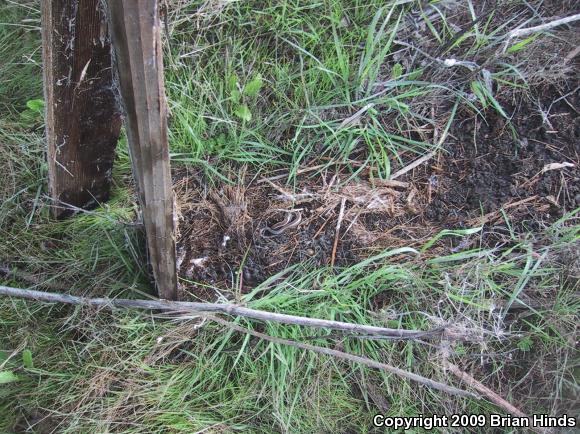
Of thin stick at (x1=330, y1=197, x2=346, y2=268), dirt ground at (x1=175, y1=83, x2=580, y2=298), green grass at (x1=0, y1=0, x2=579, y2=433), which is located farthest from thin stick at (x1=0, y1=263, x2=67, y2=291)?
thin stick at (x1=330, y1=197, x2=346, y2=268)

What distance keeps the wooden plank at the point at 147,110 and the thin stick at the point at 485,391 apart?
39.3 inches

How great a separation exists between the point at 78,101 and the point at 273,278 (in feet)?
2.73

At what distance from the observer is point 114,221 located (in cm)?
168

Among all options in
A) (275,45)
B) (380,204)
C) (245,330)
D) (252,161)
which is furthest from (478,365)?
(275,45)

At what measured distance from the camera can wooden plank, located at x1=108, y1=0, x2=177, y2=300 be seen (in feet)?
2.87

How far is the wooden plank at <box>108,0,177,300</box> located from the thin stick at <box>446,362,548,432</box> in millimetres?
999

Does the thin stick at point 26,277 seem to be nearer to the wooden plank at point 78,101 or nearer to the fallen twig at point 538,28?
the wooden plank at point 78,101

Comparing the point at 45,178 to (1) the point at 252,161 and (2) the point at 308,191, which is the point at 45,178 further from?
(2) the point at 308,191

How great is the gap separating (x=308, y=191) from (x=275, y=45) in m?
0.59

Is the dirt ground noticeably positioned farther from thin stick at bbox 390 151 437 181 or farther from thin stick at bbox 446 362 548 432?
thin stick at bbox 446 362 548 432

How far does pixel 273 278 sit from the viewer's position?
1682mm

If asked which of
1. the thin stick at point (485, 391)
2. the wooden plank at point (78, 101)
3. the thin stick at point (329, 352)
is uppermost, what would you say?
the wooden plank at point (78, 101)

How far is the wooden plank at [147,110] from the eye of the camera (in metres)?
0.87

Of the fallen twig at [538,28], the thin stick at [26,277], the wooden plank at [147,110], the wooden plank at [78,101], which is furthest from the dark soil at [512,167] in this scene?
the thin stick at [26,277]
